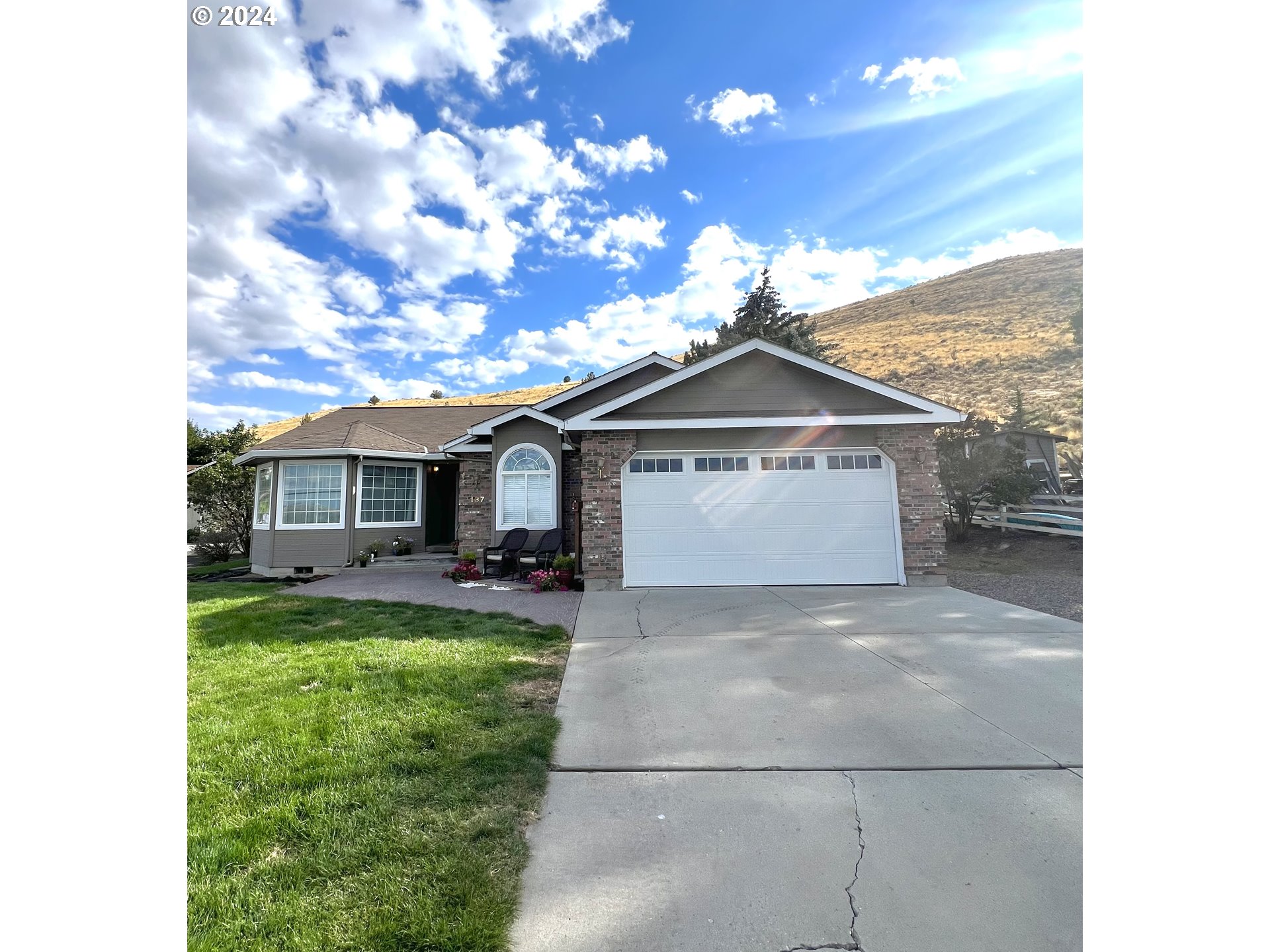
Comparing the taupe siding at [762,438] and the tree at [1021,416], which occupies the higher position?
the tree at [1021,416]

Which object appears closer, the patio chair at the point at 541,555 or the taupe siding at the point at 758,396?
the taupe siding at the point at 758,396

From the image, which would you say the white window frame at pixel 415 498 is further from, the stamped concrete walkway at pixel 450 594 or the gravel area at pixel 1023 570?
the gravel area at pixel 1023 570

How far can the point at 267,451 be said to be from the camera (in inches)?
490

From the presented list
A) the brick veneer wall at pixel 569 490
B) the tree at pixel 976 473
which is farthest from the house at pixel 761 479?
the tree at pixel 976 473

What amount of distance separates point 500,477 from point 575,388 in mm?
2793

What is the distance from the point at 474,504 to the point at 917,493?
9543 mm

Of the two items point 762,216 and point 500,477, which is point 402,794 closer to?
point 762,216

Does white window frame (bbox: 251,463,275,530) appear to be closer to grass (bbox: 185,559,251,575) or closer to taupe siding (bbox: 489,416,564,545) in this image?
grass (bbox: 185,559,251,575)

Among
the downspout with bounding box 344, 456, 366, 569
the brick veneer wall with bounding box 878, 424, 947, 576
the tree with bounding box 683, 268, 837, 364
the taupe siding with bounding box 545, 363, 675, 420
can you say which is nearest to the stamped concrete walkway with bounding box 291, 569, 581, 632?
the downspout with bounding box 344, 456, 366, 569

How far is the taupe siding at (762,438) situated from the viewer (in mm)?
9398

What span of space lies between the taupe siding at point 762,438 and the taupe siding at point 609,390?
11.7 ft
